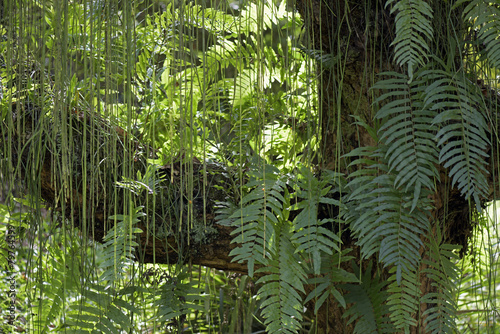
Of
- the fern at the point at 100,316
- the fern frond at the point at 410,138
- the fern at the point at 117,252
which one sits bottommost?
the fern at the point at 100,316

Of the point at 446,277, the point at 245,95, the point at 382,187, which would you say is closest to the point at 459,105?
the point at 382,187

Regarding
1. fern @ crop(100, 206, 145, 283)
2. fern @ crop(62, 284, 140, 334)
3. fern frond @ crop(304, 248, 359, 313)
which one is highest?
fern @ crop(100, 206, 145, 283)

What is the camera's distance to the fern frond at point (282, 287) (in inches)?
40.1

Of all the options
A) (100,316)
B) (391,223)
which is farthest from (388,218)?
(100,316)

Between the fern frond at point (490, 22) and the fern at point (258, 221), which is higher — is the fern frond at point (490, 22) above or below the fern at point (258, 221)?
above

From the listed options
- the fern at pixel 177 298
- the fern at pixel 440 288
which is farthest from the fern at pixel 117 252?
the fern at pixel 440 288

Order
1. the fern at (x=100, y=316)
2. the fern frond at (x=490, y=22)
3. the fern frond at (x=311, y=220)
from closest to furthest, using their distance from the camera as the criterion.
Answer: the fern frond at (x=490, y=22)
the fern frond at (x=311, y=220)
the fern at (x=100, y=316)

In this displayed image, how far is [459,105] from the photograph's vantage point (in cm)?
93

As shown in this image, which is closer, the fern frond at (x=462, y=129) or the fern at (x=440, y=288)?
the fern frond at (x=462, y=129)

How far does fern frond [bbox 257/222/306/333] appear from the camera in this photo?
3.34ft

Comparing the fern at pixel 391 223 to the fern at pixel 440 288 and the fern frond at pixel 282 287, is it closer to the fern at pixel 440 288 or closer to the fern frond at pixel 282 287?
the fern at pixel 440 288

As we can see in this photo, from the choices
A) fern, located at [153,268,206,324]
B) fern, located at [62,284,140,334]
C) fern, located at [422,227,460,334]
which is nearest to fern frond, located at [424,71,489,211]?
fern, located at [422,227,460,334]

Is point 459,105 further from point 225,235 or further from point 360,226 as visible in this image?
point 225,235

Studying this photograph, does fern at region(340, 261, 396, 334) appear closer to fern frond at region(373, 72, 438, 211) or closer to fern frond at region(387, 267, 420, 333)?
fern frond at region(387, 267, 420, 333)
